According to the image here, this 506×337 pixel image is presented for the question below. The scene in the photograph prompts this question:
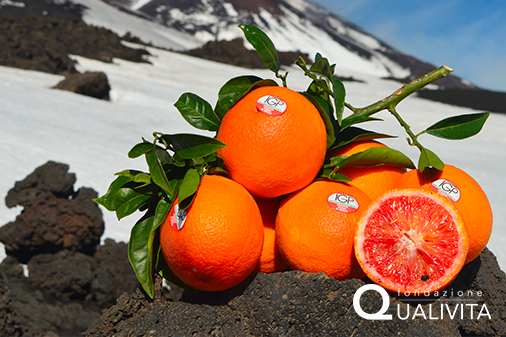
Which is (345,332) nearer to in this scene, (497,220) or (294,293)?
(294,293)

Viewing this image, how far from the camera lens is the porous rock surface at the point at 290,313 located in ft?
3.74

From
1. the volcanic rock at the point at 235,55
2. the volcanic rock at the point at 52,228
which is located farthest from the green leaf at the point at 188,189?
the volcanic rock at the point at 235,55

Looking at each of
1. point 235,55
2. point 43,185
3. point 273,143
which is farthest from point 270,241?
point 235,55

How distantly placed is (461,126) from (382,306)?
59 cm

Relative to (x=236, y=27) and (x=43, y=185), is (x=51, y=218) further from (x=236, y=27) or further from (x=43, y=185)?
(x=236, y=27)

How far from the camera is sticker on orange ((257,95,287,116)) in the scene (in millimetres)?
1183

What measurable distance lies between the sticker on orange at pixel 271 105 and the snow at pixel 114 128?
8.60 feet

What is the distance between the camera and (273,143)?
116cm

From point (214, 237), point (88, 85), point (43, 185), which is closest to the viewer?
point (214, 237)

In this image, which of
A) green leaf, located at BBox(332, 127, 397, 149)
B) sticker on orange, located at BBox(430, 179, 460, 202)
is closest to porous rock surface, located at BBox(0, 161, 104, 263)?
green leaf, located at BBox(332, 127, 397, 149)

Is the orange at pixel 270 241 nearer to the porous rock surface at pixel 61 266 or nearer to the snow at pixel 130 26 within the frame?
the porous rock surface at pixel 61 266

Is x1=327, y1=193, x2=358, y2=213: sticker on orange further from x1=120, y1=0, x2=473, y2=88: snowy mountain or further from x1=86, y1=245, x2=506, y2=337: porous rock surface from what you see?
x1=120, y1=0, x2=473, y2=88: snowy mountain

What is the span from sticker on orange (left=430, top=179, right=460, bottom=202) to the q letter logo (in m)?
0.32

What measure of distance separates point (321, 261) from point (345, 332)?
20 cm
